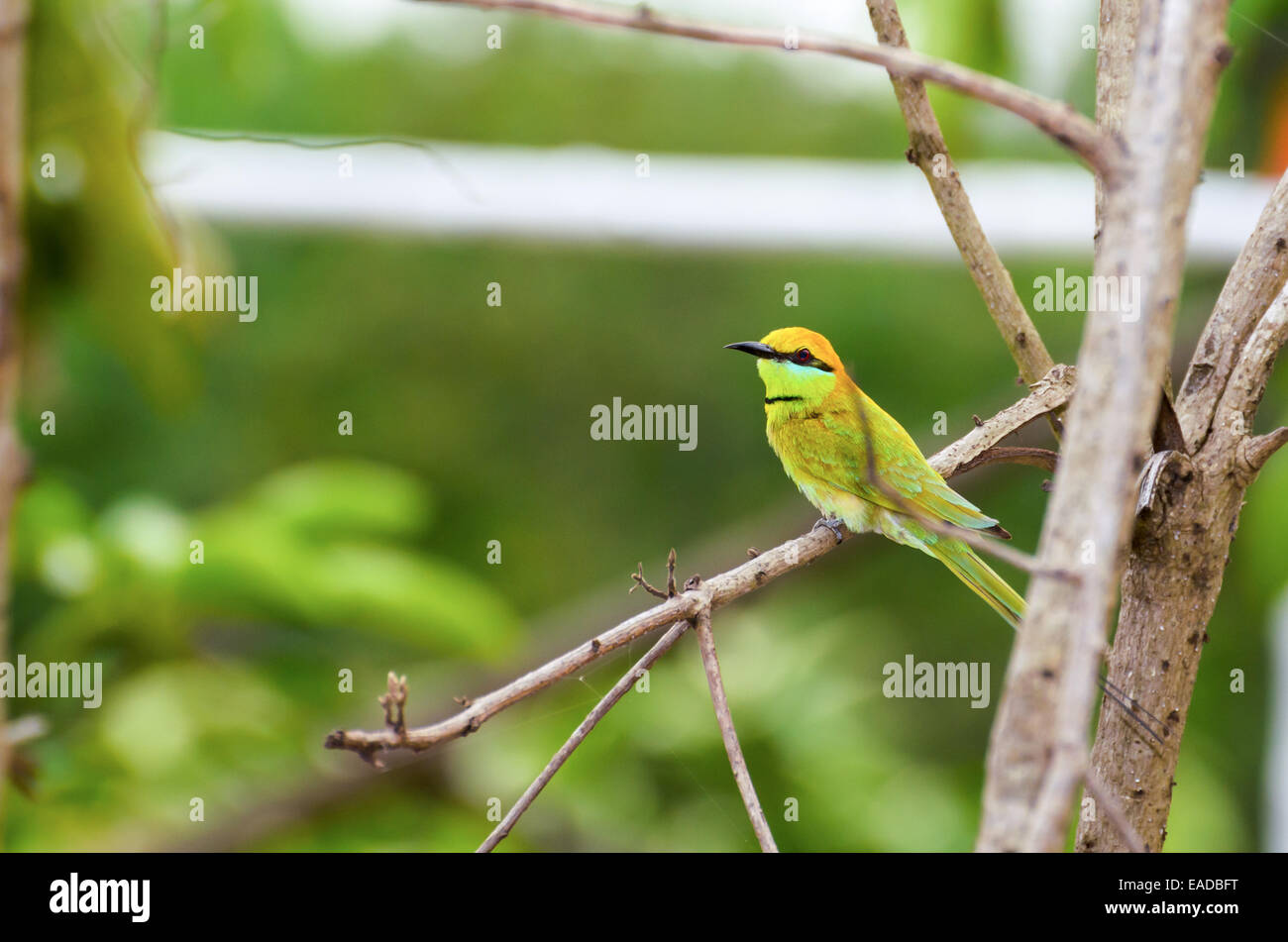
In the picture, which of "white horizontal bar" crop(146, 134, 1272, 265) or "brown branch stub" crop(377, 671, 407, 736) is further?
"white horizontal bar" crop(146, 134, 1272, 265)

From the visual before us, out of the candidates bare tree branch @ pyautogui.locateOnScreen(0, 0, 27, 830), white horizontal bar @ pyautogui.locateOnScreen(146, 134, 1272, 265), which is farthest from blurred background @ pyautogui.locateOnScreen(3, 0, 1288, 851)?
bare tree branch @ pyautogui.locateOnScreen(0, 0, 27, 830)

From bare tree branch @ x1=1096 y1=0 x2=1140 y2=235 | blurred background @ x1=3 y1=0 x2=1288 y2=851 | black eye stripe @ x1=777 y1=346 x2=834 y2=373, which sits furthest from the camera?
blurred background @ x1=3 y1=0 x2=1288 y2=851

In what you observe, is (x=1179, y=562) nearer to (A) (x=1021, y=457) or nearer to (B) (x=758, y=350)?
(A) (x=1021, y=457)

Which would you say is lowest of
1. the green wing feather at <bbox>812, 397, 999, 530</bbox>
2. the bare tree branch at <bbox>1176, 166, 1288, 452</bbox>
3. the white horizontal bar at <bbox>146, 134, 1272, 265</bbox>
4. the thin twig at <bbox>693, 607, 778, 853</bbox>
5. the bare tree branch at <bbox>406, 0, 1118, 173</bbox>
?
the thin twig at <bbox>693, 607, 778, 853</bbox>

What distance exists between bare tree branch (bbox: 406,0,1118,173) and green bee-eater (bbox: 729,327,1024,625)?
229mm

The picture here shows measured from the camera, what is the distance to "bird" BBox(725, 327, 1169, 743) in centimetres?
53

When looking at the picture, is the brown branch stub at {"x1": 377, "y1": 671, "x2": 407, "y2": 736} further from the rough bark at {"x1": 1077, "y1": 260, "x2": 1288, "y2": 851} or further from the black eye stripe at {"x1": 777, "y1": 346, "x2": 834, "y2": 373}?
the black eye stripe at {"x1": 777, "y1": 346, "x2": 834, "y2": 373}

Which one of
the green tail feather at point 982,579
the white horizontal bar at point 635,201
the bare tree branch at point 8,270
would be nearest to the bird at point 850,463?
the green tail feather at point 982,579

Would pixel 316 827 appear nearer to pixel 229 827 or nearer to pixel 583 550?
pixel 229 827

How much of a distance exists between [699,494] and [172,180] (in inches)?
59.8
